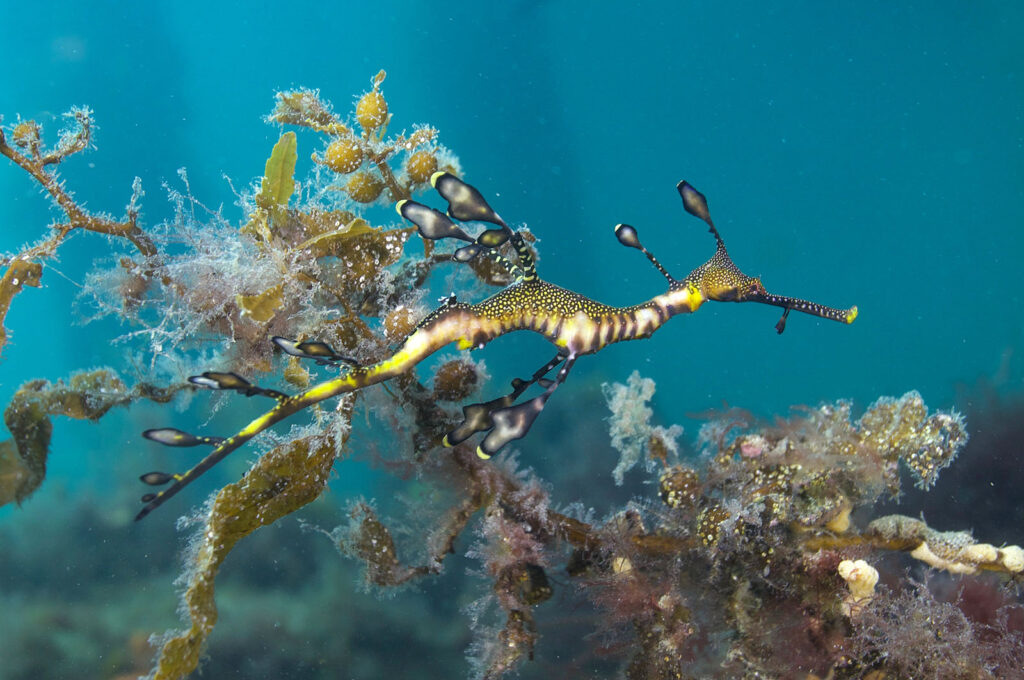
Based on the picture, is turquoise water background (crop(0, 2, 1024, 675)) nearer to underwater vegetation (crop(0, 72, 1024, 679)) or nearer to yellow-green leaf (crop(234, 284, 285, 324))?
underwater vegetation (crop(0, 72, 1024, 679))

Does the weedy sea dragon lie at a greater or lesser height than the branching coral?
lesser

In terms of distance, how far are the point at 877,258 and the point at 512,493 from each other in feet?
62.7

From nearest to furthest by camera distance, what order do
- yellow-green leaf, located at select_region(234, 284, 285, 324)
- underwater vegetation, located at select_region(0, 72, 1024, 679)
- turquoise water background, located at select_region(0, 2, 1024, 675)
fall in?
yellow-green leaf, located at select_region(234, 284, 285, 324) → underwater vegetation, located at select_region(0, 72, 1024, 679) → turquoise water background, located at select_region(0, 2, 1024, 675)

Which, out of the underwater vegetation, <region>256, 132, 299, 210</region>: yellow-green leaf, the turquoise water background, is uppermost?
the turquoise water background

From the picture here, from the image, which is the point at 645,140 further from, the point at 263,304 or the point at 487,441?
the point at 487,441

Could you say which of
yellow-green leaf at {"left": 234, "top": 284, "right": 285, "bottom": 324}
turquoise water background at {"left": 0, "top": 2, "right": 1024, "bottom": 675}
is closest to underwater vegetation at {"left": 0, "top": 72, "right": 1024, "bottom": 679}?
yellow-green leaf at {"left": 234, "top": 284, "right": 285, "bottom": 324}

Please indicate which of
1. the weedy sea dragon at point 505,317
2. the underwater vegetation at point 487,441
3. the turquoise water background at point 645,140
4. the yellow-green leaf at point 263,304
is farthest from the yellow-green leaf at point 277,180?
the turquoise water background at point 645,140

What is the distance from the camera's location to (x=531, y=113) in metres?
18.2

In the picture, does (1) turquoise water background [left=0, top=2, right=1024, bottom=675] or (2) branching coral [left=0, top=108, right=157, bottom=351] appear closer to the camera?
(2) branching coral [left=0, top=108, right=157, bottom=351]

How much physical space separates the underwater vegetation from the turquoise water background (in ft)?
36.5

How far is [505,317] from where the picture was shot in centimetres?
285

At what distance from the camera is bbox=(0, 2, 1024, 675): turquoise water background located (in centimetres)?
1642

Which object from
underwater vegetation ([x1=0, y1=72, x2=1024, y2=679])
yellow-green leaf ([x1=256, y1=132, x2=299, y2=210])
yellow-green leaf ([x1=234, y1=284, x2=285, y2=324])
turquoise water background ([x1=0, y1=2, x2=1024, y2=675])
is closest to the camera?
yellow-green leaf ([x1=234, y1=284, x2=285, y2=324])

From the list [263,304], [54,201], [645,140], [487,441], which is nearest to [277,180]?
[263,304]
